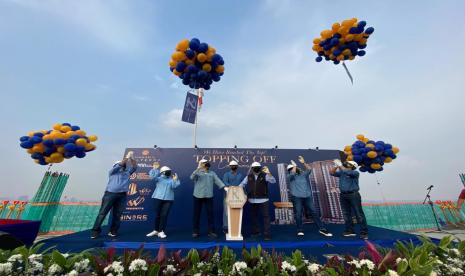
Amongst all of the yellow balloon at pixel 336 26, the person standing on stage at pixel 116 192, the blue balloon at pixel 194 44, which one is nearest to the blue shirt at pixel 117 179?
the person standing on stage at pixel 116 192

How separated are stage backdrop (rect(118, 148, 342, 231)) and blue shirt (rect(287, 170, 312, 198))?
170 centimetres

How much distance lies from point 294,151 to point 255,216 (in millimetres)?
3371

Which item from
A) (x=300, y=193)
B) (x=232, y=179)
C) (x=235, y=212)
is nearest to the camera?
(x=235, y=212)

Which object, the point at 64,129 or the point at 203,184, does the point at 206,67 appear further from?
the point at 64,129

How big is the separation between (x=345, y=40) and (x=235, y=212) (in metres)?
6.36

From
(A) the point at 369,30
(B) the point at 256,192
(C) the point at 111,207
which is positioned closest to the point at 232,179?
(B) the point at 256,192

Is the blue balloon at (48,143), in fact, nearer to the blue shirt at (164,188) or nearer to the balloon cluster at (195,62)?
the blue shirt at (164,188)

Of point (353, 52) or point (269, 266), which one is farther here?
point (353, 52)

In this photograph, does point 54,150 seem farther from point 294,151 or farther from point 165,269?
point 294,151

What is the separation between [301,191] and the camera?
18.2 ft

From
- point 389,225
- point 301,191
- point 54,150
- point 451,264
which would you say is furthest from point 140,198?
point 389,225

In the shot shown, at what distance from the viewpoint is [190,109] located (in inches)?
317

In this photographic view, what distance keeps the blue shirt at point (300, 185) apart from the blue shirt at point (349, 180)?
0.83 m

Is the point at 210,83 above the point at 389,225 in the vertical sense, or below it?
above
